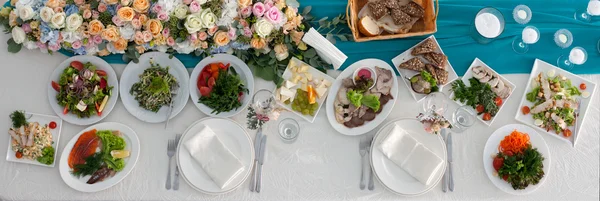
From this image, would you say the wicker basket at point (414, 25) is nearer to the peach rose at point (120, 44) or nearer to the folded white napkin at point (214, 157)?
the folded white napkin at point (214, 157)

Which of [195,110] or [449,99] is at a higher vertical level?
[449,99]

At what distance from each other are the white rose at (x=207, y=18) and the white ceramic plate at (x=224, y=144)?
1.62ft

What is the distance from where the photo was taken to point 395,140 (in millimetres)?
2342

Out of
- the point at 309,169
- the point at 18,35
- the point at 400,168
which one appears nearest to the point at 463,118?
the point at 400,168

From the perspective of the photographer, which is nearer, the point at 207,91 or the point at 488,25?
the point at 207,91

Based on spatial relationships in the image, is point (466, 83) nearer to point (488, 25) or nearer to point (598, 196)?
point (488, 25)

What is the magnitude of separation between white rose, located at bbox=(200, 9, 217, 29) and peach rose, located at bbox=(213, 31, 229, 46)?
60mm

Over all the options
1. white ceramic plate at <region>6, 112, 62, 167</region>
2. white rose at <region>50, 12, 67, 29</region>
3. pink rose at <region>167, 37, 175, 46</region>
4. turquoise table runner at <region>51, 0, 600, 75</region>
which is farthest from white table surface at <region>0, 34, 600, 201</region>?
white rose at <region>50, 12, 67, 29</region>

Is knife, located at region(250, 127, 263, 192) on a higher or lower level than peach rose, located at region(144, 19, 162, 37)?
lower

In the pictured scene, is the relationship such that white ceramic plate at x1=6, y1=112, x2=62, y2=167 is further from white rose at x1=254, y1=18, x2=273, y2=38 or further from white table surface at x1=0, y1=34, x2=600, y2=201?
white rose at x1=254, y1=18, x2=273, y2=38

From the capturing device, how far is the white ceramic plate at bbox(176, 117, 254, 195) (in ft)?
7.67

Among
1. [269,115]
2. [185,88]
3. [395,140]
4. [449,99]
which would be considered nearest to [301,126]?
[269,115]

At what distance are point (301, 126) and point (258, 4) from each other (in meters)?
0.69

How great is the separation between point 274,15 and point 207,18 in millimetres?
334
